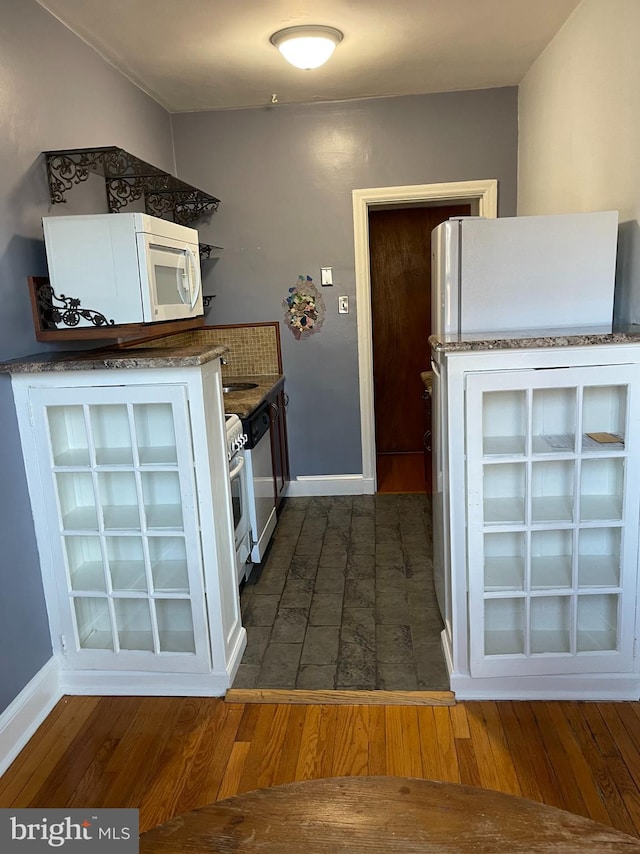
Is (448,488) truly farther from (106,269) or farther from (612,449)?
(106,269)

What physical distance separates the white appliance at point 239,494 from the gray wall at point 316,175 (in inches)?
52.7

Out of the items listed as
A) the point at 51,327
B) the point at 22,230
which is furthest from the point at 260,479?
the point at 22,230

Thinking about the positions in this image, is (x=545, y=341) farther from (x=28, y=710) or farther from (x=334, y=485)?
(x=334, y=485)

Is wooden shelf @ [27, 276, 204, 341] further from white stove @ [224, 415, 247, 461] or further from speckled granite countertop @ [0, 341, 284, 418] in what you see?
white stove @ [224, 415, 247, 461]

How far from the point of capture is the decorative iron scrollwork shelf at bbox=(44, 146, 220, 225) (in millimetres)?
2465

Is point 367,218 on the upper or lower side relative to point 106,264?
upper

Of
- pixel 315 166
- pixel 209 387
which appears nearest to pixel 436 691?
pixel 209 387

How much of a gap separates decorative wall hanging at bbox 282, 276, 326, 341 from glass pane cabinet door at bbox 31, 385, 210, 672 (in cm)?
207

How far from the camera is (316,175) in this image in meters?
4.05

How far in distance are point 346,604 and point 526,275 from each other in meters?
1.62

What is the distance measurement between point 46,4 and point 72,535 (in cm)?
197

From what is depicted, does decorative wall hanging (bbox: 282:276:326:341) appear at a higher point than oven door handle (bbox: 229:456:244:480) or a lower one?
higher

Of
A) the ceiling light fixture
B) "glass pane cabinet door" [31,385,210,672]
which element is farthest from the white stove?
the ceiling light fixture

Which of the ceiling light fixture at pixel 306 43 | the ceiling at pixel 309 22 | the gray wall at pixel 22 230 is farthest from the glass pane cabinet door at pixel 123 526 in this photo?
the ceiling light fixture at pixel 306 43
